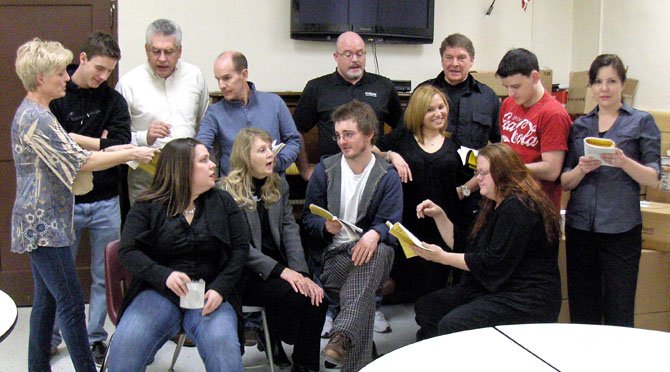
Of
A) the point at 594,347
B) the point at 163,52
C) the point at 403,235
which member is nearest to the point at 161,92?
the point at 163,52

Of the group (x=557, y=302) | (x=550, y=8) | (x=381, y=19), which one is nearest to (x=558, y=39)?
(x=550, y=8)

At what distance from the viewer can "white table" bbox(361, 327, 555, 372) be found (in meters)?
1.73

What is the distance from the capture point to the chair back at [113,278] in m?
2.75

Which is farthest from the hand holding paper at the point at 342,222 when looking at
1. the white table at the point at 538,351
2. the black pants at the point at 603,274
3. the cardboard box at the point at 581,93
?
the cardboard box at the point at 581,93

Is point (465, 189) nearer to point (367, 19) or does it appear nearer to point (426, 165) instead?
point (426, 165)

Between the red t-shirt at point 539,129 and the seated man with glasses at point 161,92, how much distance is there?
1711 mm

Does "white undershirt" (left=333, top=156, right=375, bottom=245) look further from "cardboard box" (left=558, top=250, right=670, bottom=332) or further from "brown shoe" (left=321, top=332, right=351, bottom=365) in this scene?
"cardboard box" (left=558, top=250, right=670, bottom=332)

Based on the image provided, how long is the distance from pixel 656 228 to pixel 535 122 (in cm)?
99

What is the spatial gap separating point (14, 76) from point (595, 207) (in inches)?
140

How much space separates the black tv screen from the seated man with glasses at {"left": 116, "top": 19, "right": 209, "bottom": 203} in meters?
1.37

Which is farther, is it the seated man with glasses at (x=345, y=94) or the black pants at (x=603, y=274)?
the seated man with glasses at (x=345, y=94)

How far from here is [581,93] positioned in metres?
5.14

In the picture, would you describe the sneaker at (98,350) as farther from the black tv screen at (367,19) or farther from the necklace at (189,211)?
the black tv screen at (367,19)

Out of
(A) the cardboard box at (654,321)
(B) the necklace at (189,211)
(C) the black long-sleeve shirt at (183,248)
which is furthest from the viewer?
(A) the cardboard box at (654,321)
